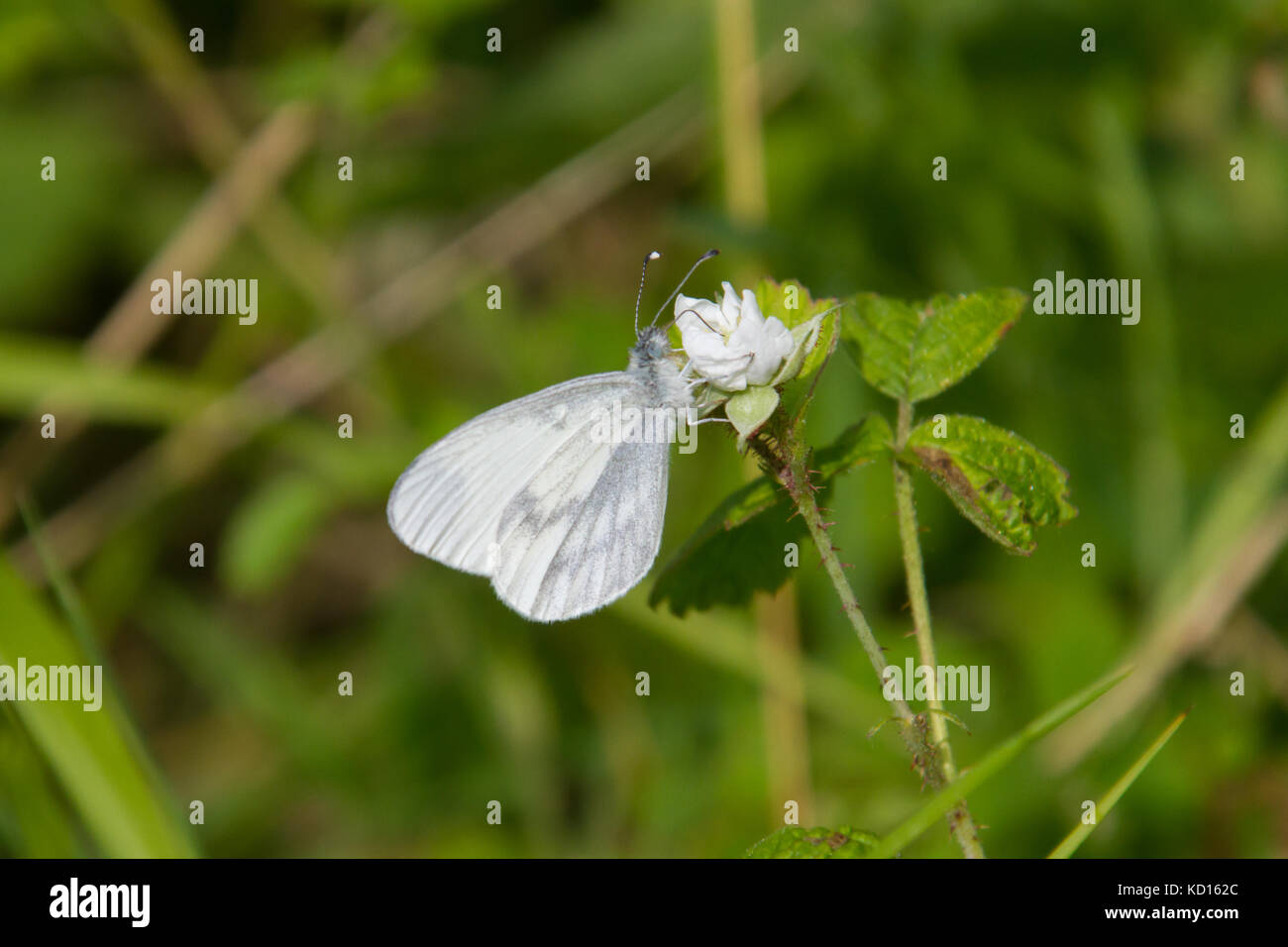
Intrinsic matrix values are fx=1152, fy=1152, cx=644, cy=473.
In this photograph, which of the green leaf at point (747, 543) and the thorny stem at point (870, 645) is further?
the green leaf at point (747, 543)

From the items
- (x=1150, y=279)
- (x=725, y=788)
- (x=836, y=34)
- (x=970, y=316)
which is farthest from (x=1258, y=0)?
(x=725, y=788)

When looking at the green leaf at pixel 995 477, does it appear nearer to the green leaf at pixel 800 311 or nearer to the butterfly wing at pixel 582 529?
the green leaf at pixel 800 311

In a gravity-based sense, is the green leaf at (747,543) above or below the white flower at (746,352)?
below

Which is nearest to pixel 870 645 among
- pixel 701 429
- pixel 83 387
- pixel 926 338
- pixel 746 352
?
pixel 746 352

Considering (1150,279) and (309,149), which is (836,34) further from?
(309,149)

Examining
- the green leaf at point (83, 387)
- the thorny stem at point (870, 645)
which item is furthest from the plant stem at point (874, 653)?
the green leaf at point (83, 387)

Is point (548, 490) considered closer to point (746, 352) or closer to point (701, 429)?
point (746, 352)
